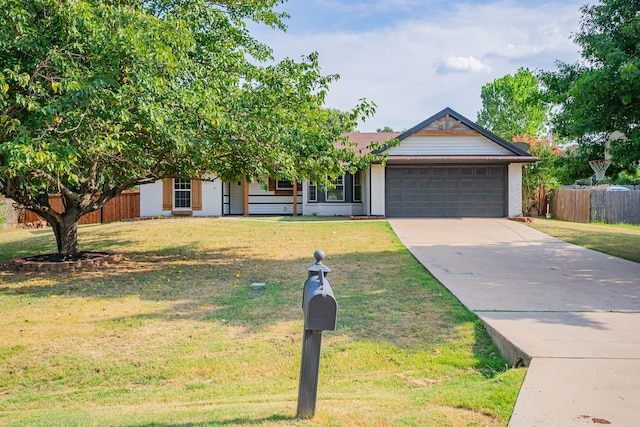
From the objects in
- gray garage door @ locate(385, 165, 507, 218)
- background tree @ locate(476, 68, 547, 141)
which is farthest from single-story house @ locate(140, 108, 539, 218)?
background tree @ locate(476, 68, 547, 141)

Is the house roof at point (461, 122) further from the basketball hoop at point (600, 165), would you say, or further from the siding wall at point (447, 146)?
the basketball hoop at point (600, 165)

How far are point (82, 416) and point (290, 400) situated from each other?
1.70 metres

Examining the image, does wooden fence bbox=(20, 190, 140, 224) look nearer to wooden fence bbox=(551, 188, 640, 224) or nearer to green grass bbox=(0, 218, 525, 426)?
green grass bbox=(0, 218, 525, 426)

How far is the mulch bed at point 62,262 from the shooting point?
11172 millimetres

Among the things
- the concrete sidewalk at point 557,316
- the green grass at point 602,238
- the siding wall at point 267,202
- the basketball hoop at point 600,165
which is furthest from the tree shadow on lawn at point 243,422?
the siding wall at point 267,202

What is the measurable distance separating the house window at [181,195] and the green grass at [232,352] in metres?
14.0

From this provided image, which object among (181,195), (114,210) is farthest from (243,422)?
(114,210)

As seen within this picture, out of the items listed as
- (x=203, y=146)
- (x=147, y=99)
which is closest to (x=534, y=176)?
(x=203, y=146)

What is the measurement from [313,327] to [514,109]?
4927 centimetres

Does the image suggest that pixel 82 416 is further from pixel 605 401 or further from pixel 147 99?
pixel 147 99

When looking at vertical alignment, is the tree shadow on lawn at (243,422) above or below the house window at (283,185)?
below

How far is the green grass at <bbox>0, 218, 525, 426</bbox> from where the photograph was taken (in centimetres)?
410

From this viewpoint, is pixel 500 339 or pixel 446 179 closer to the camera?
pixel 500 339

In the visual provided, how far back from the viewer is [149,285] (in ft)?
31.6
